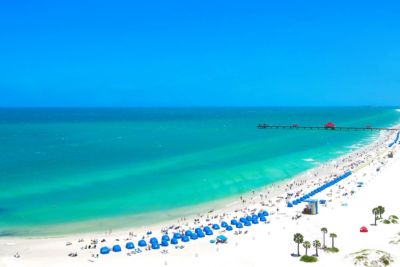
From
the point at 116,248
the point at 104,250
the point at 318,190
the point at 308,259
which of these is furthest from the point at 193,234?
the point at 318,190

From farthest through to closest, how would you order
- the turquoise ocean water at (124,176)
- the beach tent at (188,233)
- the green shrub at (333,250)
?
the turquoise ocean water at (124,176) < the beach tent at (188,233) < the green shrub at (333,250)

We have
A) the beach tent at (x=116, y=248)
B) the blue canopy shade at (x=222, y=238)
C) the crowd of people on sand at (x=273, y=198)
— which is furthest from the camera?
the crowd of people on sand at (x=273, y=198)

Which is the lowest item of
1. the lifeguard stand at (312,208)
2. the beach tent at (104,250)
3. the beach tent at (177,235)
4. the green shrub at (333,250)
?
the beach tent at (104,250)

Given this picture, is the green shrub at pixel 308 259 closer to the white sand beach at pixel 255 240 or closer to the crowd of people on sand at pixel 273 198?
the white sand beach at pixel 255 240

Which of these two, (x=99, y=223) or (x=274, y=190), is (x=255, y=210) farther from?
(x=99, y=223)

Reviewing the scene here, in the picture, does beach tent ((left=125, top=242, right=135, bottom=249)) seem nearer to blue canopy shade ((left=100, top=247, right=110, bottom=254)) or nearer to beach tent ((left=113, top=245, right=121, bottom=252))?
beach tent ((left=113, top=245, right=121, bottom=252))

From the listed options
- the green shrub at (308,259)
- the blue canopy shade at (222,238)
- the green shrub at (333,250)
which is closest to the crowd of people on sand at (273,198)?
the blue canopy shade at (222,238)
